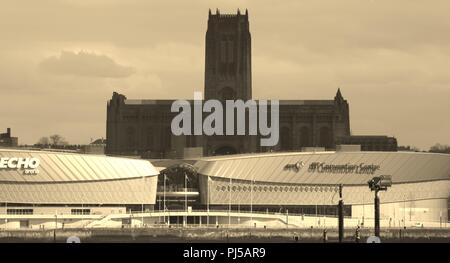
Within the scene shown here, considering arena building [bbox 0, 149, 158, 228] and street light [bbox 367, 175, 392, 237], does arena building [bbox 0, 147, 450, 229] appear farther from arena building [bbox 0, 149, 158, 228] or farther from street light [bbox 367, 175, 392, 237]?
street light [bbox 367, 175, 392, 237]

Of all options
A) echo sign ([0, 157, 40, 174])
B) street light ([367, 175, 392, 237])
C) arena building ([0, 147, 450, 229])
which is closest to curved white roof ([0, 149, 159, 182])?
arena building ([0, 147, 450, 229])

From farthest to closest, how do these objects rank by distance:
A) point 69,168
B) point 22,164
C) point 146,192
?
point 146,192 < point 69,168 < point 22,164

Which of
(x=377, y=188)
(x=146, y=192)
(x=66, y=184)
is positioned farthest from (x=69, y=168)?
(x=377, y=188)

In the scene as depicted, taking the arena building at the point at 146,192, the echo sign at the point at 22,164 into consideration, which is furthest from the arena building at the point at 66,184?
the arena building at the point at 146,192

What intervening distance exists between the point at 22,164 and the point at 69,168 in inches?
309

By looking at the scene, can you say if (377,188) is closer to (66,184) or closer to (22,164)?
(22,164)

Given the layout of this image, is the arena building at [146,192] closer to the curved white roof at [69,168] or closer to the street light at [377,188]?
the curved white roof at [69,168]

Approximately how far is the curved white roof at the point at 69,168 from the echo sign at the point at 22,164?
571 millimetres

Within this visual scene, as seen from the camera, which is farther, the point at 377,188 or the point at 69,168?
the point at 69,168

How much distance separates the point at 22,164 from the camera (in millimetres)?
181125

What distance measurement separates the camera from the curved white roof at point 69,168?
182 metres
